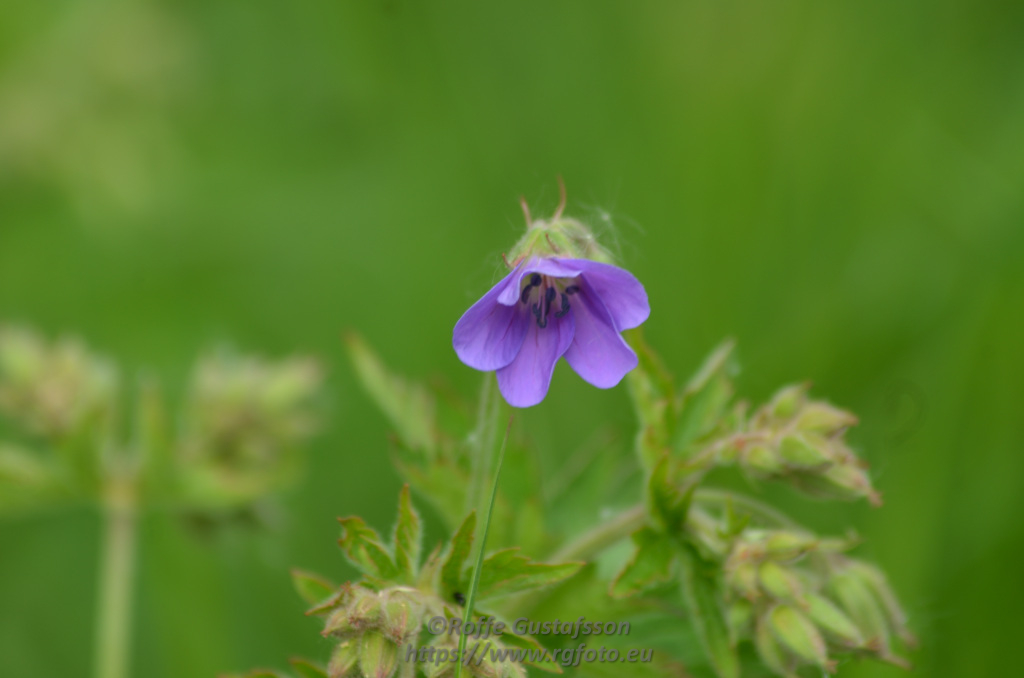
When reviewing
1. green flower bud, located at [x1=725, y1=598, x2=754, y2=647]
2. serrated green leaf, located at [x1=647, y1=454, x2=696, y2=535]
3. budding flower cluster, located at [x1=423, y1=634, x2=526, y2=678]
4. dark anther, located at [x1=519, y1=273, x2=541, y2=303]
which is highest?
dark anther, located at [x1=519, y1=273, x2=541, y2=303]

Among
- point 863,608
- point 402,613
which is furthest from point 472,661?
point 863,608

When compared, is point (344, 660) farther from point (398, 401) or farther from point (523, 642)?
point (398, 401)

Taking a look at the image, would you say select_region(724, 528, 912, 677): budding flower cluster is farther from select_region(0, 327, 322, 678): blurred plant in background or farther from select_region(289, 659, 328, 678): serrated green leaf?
select_region(0, 327, 322, 678): blurred plant in background

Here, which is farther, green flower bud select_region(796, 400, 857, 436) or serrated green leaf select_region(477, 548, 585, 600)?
green flower bud select_region(796, 400, 857, 436)

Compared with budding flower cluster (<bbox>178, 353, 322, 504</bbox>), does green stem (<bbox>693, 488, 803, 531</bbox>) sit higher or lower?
lower

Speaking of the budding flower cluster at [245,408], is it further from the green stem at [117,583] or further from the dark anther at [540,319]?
the dark anther at [540,319]

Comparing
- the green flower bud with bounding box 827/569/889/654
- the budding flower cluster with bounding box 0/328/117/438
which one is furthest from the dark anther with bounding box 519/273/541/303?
the budding flower cluster with bounding box 0/328/117/438

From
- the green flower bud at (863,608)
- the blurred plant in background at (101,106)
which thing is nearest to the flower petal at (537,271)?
the green flower bud at (863,608)
